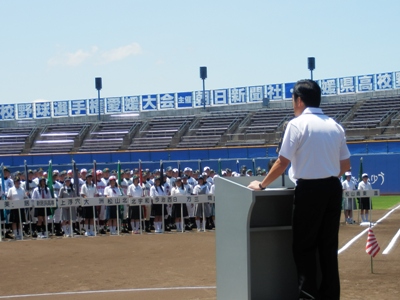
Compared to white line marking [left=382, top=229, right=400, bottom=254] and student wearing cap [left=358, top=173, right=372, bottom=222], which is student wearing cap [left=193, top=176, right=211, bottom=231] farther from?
white line marking [left=382, top=229, right=400, bottom=254]

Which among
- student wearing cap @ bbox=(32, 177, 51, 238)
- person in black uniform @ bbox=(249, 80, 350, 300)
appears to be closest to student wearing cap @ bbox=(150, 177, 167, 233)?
student wearing cap @ bbox=(32, 177, 51, 238)

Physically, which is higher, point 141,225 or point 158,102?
point 158,102

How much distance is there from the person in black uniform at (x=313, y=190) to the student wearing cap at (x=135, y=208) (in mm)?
19292

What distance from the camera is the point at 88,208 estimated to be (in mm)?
24297

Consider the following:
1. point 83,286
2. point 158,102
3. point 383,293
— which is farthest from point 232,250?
point 158,102

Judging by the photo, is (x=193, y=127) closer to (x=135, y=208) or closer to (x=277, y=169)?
(x=135, y=208)

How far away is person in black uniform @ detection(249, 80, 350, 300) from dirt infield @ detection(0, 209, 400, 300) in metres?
4.61

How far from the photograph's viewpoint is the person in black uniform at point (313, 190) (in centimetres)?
544

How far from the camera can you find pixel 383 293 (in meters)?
10.5

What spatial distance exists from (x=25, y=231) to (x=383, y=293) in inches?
631

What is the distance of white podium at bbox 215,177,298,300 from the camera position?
5.48 metres

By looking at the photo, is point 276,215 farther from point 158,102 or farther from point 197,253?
point 158,102

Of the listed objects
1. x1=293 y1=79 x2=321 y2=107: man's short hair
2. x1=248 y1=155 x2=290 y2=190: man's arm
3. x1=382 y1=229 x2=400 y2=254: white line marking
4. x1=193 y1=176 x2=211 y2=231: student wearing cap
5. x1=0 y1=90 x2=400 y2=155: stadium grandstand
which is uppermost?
x1=0 y1=90 x2=400 y2=155: stadium grandstand

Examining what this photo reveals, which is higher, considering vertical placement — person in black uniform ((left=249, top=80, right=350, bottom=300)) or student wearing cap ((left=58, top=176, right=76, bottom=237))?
person in black uniform ((left=249, top=80, right=350, bottom=300))
